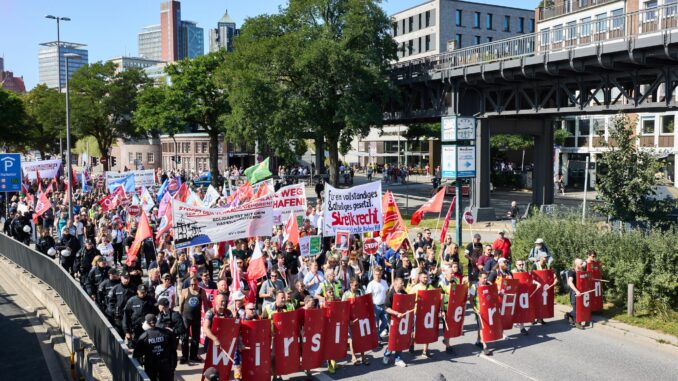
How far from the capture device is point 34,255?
66.2ft

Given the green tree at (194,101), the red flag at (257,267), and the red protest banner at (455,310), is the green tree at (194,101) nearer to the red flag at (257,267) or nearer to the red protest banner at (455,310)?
the red flag at (257,267)

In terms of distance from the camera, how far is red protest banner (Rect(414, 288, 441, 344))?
1302 cm

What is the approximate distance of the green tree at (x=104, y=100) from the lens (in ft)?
261

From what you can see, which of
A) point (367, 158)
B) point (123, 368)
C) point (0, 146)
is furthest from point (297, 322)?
point (0, 146)

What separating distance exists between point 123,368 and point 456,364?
6.25 meters

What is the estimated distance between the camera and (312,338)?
11.9m

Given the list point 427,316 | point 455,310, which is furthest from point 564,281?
point 427,316

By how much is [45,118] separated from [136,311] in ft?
279

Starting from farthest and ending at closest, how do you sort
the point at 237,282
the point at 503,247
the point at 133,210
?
the point at 133,210 < the point at 503,247 < the point at 237,282

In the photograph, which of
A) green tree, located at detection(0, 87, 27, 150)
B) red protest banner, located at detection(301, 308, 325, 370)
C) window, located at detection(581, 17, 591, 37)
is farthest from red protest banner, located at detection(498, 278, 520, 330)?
green tree, located at detection(0, 87, 27, 150)

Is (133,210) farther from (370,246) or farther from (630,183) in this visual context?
(630,183)

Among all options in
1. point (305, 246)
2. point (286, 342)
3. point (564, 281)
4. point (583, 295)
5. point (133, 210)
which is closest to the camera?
point (286, 342)

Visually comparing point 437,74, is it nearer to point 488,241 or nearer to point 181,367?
point 488,241

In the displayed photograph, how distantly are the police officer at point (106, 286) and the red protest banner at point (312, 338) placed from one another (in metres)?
4.16
